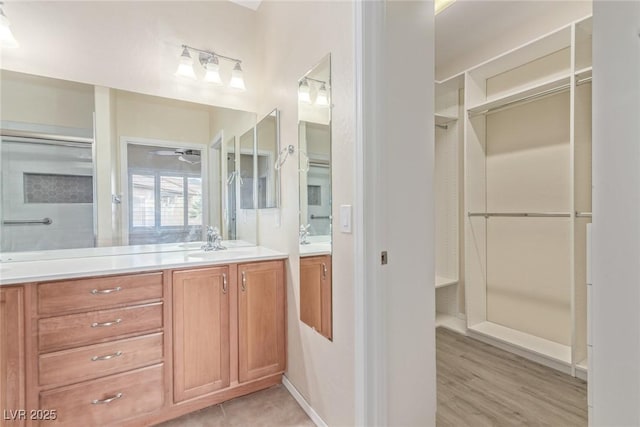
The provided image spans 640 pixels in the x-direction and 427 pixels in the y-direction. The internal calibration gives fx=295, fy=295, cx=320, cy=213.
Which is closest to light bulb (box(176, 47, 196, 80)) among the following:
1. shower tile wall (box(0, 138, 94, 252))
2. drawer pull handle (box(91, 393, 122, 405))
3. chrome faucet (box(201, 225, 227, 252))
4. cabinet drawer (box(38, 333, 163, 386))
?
shower tile wall (box(0, 138, 94, 252))

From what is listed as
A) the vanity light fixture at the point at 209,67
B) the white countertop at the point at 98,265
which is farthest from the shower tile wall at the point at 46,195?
the vanity light fixture at the point at 209,67

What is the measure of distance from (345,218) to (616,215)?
92 cm

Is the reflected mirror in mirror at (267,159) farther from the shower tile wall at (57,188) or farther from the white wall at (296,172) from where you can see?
the shower tile wall at (57,188)

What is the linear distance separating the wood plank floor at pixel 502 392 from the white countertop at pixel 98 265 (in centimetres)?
139

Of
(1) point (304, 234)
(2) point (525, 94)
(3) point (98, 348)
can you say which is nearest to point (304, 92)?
(1) point (304, 234)

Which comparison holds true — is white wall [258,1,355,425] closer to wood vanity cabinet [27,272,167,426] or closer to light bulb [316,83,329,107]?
light bulb [316,83,329,107]

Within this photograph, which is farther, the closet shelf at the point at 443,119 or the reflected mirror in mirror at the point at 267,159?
the closet shelf at the point at 443,119

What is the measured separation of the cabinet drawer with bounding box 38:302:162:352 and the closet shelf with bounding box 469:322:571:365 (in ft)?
8.41

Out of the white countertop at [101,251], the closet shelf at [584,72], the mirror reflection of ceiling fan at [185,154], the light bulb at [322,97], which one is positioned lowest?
the white countertop at [101,251]

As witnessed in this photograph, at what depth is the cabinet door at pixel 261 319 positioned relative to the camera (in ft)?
6.08

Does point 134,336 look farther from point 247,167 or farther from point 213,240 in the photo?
point 247,167

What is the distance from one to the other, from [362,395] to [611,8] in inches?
55.3

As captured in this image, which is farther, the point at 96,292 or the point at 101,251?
the point at 101,251

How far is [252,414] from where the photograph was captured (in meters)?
1.74
